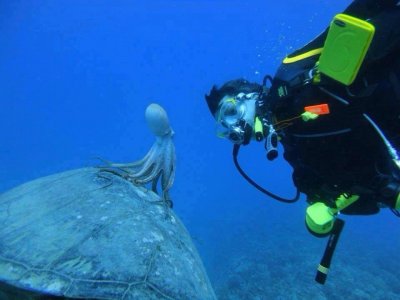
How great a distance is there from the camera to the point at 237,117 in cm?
309

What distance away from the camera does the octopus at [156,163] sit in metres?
3.88

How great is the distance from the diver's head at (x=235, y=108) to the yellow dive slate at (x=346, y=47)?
2.67ft

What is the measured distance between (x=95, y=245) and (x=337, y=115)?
6.85 ft

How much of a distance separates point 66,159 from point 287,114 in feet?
95.0

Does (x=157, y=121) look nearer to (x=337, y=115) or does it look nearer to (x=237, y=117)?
(x=237, y=117)

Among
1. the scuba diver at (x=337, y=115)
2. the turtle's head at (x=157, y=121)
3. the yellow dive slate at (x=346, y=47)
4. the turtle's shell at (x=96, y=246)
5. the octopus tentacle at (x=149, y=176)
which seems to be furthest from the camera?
the turtle's head at (x=157, y=121)

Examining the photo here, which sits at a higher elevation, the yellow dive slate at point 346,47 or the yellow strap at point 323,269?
the yellow dive slate at point 346,47

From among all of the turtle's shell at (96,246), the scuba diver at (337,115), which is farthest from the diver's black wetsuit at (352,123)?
Answer: the turtle's shell at (96,246)

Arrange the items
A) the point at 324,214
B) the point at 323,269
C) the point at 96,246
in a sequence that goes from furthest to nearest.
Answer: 1. the point at 323,269
2. the point at 324,214
3. the point at 96,246

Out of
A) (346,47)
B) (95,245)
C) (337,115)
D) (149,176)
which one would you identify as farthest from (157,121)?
(346,47)

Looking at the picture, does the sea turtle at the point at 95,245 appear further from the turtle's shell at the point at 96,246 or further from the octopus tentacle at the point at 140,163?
the octopus tentacle at the point at 140,163

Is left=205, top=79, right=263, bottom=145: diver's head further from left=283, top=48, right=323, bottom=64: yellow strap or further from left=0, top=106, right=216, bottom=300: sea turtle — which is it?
left=0, top=106, right=216, bottom=300: sea turtle

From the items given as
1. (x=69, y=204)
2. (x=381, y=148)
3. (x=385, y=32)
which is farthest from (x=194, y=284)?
(x=385, y=32)

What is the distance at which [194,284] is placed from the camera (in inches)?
114
